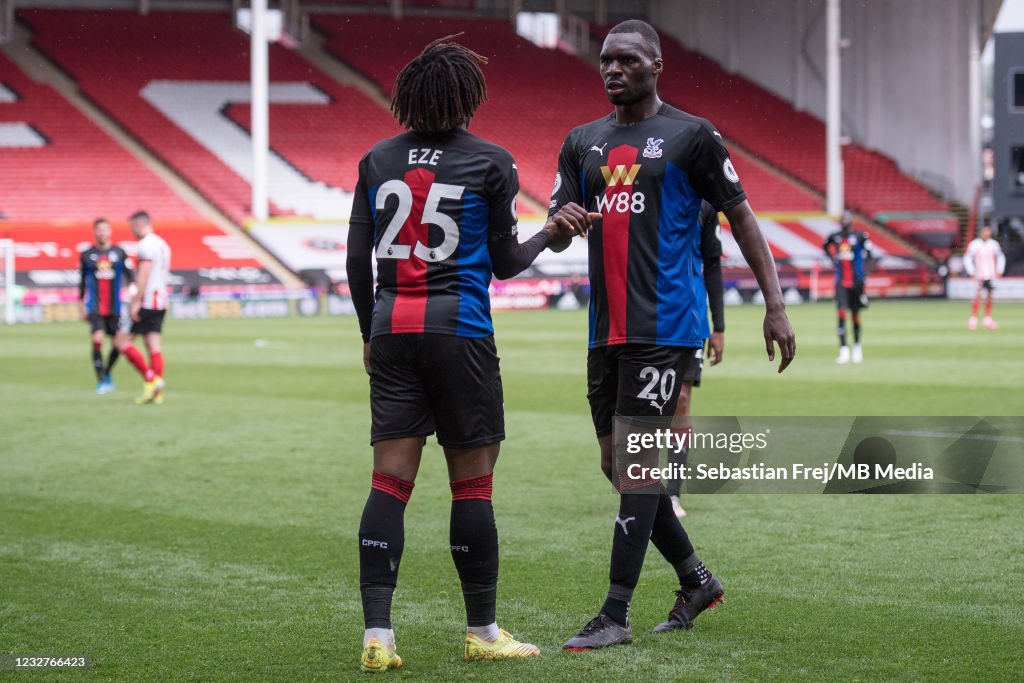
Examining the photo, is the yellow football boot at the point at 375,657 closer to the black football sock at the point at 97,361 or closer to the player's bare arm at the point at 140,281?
the player's bare arm at the point at 140,281

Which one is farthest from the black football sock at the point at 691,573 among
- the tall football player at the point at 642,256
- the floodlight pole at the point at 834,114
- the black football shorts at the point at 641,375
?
the floodlight pole at the point at 834,114

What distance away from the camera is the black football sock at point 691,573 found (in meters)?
4.99

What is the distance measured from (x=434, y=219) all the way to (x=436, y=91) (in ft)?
1.35

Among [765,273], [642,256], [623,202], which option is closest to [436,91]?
[623,202]

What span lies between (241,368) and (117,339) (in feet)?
12.0

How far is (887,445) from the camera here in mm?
5117

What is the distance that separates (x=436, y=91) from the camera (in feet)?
14.4

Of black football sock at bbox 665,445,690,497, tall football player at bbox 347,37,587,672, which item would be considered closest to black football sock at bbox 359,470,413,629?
tall football player at bbox 347,37,587,672

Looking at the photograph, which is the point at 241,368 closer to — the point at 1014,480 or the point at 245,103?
the point at 1014,480

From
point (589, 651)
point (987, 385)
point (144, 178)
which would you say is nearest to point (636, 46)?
point (589, 651)

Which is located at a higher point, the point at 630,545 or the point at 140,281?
the point at 140,281

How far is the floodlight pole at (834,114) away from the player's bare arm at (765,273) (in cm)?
4207

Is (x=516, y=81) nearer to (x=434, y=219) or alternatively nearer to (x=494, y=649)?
(x=434, y=219)

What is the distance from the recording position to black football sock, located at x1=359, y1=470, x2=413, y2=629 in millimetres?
4438
